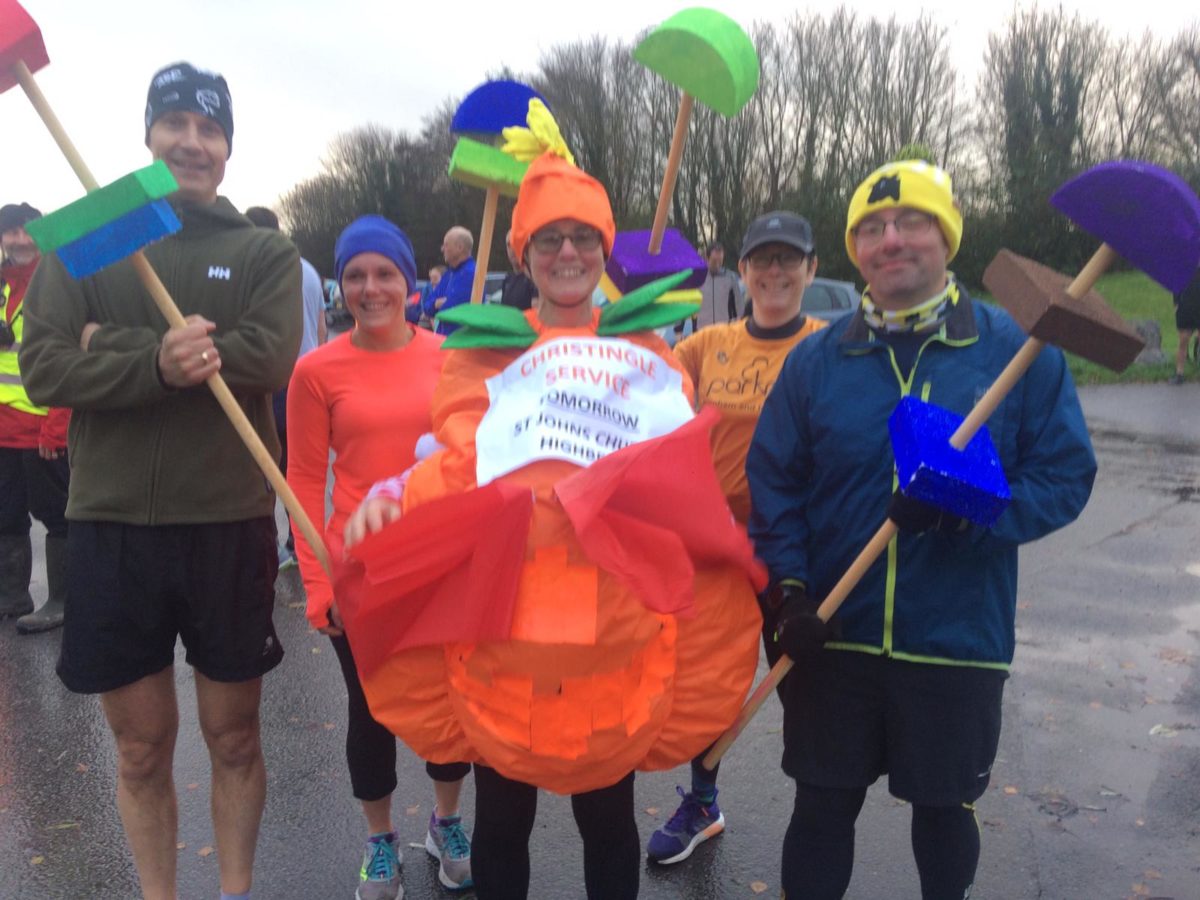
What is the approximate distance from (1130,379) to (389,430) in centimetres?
1448

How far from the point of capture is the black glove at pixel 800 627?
2.08 meters

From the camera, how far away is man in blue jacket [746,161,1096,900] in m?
2.09

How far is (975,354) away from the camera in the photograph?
2.11m

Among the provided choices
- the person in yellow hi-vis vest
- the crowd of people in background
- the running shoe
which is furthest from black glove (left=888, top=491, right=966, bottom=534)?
the running shoe

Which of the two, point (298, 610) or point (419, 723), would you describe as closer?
point (419, 723)

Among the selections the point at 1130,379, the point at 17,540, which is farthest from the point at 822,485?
the point at 1130,379

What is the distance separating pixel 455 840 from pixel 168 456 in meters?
1.47

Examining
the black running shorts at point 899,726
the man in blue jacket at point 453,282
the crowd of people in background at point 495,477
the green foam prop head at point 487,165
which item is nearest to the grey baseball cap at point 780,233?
the crowd of people in background at point 495,477

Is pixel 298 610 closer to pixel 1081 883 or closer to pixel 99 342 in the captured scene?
pixel 99 342

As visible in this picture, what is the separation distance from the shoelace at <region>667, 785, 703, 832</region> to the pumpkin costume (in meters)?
1.16

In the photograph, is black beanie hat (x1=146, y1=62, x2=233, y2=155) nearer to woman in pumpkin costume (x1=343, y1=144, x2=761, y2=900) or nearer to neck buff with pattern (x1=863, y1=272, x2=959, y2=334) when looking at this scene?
woman in pumpkin costume (x1=343, y1=144, x2=761, y2=900)

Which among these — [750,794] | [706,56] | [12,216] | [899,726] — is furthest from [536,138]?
[12,216]

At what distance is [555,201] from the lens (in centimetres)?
210

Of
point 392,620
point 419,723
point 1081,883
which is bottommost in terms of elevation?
point 1081,883
